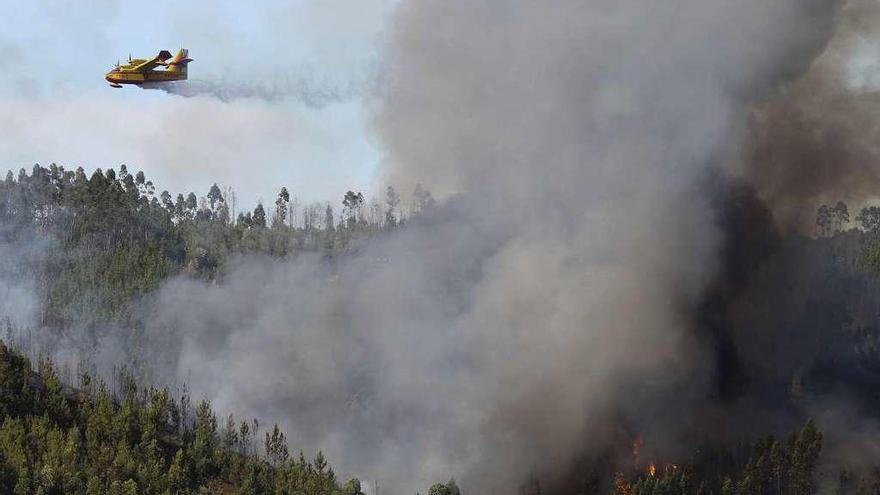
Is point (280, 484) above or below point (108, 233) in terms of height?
below

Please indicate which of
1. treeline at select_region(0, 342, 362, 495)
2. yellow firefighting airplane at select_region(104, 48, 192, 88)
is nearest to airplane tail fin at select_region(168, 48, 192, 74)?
yellow firefighting airplane at select_region(104, 48, 192, 88)

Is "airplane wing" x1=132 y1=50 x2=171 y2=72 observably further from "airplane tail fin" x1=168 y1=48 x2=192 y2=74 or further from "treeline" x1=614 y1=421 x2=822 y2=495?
"treeline" x1=614 y1=421 x2=822 y2=495

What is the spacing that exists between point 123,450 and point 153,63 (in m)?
39.9

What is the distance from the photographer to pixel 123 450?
397ft

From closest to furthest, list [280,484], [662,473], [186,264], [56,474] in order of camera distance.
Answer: [56,474] < [280,484] < [662,473] < [186,264]

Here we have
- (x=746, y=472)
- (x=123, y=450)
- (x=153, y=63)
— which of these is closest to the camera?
(x=153, y=63)

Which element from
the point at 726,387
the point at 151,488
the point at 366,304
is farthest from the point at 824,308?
the point at 151,488

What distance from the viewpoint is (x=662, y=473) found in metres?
132

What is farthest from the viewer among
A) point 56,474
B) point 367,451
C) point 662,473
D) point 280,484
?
point 367,451

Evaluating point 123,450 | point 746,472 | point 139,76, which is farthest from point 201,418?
point 746,472

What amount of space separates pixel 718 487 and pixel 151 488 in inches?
2383

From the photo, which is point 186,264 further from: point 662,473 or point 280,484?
point 662,473

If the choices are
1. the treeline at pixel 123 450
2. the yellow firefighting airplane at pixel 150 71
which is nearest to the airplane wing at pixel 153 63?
the yellow firefighting airplane at pixel 150 71

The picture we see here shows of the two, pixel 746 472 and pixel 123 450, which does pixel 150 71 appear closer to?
pixel 123 450
